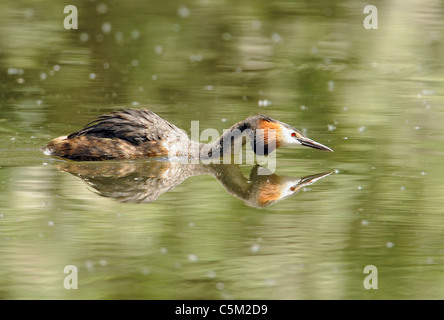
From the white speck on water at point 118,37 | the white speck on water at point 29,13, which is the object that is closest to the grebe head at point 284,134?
the white speck on water at point 118,37

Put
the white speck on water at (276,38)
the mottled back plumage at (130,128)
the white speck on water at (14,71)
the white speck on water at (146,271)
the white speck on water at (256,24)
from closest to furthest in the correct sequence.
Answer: the white speck on water at (146,271)
the mottled back plumage at (130,128)
the white speck on water at (14,71)
the white speck on water at (276,38)
the white speck on water at (256,24)

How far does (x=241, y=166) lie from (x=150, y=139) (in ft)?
3.60

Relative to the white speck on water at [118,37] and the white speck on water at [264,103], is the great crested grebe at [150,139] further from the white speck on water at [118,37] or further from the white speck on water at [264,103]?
the white speck on water at [118,37]

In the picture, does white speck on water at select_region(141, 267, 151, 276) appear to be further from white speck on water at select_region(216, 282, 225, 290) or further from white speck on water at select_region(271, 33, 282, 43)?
white speck on water at select_region(271, 33, 282, 43)

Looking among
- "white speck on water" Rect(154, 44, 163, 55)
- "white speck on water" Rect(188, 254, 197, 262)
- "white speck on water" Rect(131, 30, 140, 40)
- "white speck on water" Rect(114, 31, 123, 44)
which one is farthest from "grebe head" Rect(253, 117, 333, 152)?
"white speck on water" Rect(131, 30, 140, 40)

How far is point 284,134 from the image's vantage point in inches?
392

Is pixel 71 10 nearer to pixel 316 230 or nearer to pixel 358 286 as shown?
pixel 316 230

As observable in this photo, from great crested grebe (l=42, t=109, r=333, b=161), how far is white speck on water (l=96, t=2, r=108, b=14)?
648 cm

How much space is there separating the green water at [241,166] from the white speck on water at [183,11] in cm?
2

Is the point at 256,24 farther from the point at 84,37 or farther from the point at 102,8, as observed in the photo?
the point at 84,37

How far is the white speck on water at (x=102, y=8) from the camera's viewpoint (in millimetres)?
16122

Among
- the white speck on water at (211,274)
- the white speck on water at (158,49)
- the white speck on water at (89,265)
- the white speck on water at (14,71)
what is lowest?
the white speck on water at (211,274)

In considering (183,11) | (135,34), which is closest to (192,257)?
(135,34)

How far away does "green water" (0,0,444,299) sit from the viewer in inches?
250
